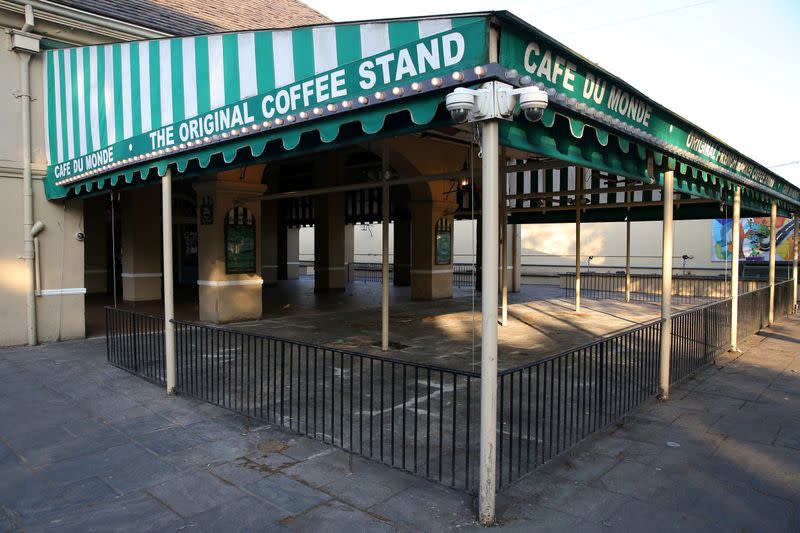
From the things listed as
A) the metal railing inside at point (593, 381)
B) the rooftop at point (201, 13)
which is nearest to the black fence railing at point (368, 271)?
the rooftop at point (201, 13)

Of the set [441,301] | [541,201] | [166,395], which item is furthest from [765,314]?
[166,395]

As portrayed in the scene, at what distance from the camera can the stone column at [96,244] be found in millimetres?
17625

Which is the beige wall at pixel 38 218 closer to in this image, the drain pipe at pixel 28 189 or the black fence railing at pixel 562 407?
the drain pipe at pixel 28 189

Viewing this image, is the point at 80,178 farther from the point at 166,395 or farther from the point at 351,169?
the point at 351,169

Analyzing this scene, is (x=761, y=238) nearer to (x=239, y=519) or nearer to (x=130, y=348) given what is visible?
(x=130, y=348)

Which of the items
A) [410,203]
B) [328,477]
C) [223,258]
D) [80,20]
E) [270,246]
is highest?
[80,20]

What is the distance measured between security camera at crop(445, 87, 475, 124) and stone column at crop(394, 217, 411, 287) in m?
20.7

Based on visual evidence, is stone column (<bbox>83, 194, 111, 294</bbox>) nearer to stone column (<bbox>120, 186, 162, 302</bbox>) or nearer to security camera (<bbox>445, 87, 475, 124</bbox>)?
stone column (<bbox>120, 186, 162, 302</bbox>)

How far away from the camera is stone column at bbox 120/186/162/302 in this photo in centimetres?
1508

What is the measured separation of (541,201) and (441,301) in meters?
4.79

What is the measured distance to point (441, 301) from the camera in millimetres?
17016

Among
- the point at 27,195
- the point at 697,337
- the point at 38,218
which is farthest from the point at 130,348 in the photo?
the point at 697,337

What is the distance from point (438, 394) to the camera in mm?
6734

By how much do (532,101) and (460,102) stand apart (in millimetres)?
500
